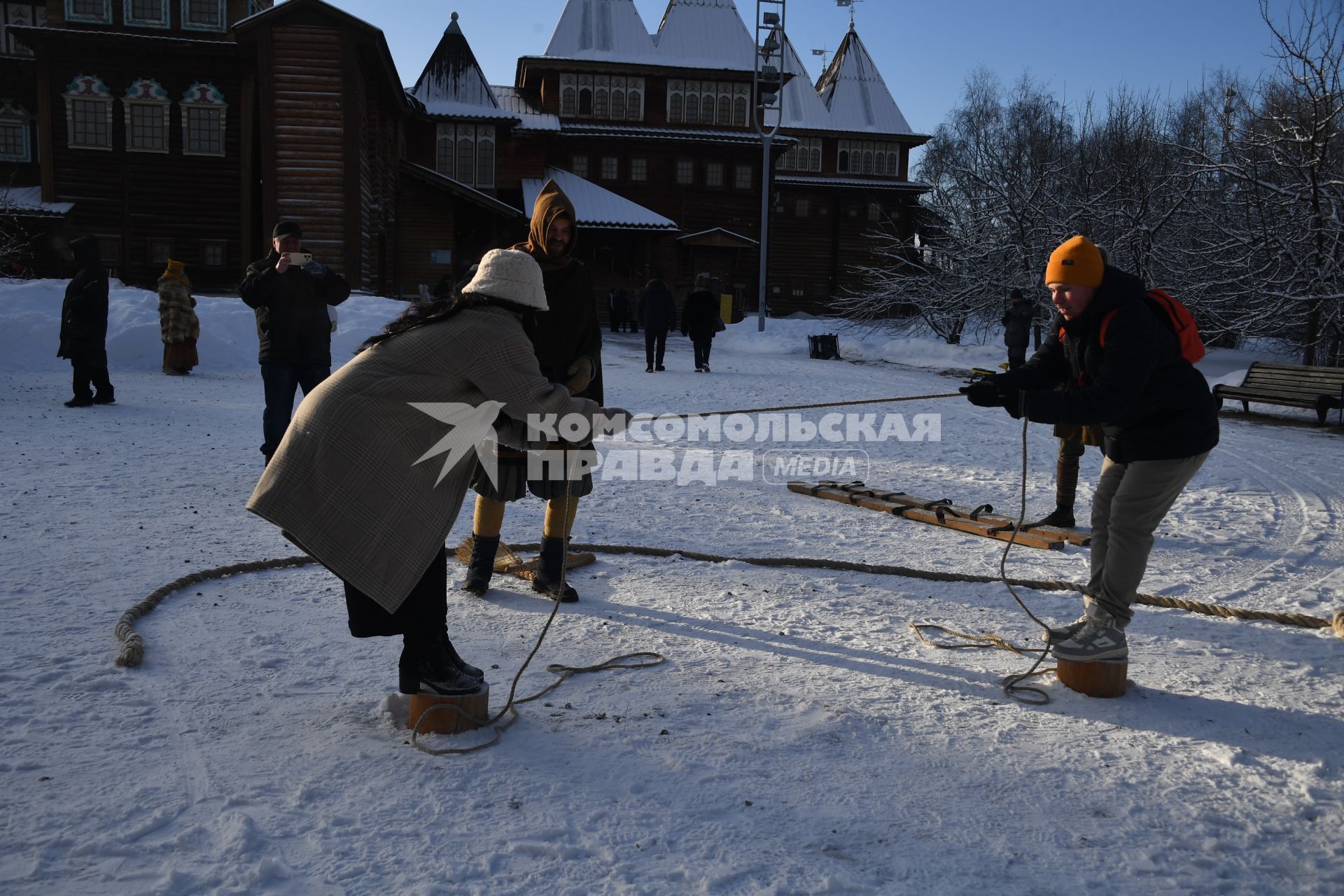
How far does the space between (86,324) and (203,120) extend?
16915 millimetres

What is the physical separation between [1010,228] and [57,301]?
20.3m

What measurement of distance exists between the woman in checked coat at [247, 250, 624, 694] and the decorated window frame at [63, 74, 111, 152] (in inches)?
1045

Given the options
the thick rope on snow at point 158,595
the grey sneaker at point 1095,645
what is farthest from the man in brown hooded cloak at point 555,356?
the grey sneaker at point 1095,645

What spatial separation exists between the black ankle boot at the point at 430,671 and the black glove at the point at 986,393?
7.00ft

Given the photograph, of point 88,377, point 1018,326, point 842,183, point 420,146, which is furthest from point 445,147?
point 88,377

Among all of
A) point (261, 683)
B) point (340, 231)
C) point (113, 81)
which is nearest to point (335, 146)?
point (340, 231)

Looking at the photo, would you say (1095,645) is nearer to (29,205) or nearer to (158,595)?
(158,595)

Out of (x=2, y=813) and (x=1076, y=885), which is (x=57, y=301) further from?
(x=1076, y=885)

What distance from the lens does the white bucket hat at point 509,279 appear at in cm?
332

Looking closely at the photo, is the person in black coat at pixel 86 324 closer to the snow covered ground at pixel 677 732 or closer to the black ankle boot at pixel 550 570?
the snow covered ground at pixel 677 732

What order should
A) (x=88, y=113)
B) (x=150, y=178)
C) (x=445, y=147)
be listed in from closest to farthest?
(x=88, y=113), (x=150, y=178), (x=445, y=147)

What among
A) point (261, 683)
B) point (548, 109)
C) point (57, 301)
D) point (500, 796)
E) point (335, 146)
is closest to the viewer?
point (500, 796)

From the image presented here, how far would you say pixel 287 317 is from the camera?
723 cm

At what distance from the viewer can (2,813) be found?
271 centimetres
